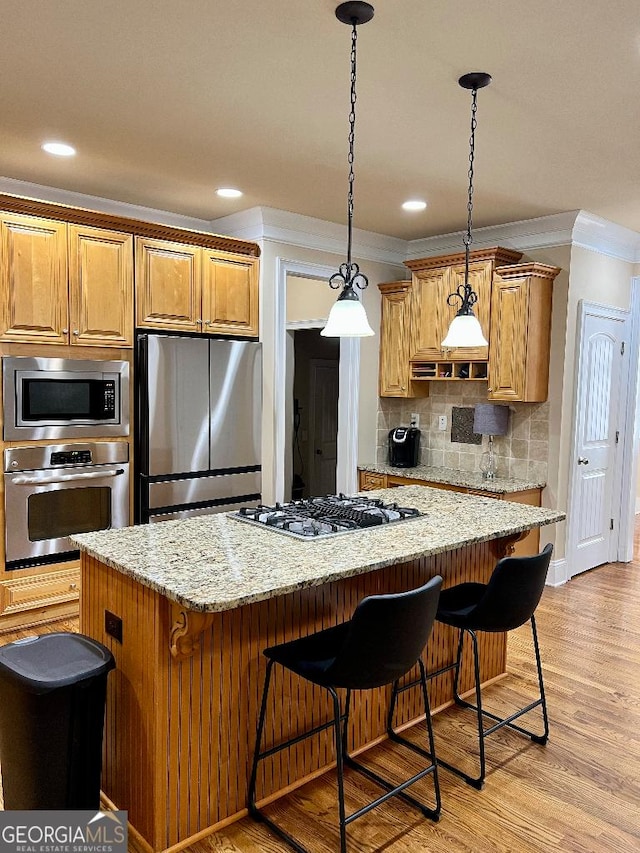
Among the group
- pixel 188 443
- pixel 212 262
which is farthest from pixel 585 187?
pixel 188 443

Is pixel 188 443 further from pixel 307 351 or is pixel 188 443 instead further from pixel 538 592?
pixel 307 351

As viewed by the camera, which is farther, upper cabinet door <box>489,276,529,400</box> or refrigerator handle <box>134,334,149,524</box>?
upper cabinet door <box>489,276,529,400</box>

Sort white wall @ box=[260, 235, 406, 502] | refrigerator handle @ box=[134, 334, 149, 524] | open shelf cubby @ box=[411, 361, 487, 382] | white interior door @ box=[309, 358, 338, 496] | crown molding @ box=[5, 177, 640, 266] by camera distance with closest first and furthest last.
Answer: refrigerator handle @ box=[134, 334, 149, 524]
crown molding @ box=[5, 177, 640, 266]
white wall @ box=[260, 235, 406, 502]
open shelf cubby @ box=[411, 361, 487, 382]
white interior door @ box=[309, 358, 338, 496]

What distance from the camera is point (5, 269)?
3.54 meters

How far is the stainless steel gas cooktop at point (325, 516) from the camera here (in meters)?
2.56

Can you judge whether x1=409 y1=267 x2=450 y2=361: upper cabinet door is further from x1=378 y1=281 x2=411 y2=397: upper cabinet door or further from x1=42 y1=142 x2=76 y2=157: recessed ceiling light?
x1=42 y1=142 x2=76 y2=157: recessed ceiling light

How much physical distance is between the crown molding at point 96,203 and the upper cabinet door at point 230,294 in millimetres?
503

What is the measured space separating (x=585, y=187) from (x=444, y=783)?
3.37m

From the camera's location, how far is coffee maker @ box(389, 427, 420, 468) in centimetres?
547

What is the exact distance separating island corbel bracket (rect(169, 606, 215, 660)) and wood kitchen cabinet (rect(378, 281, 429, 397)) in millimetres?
3750

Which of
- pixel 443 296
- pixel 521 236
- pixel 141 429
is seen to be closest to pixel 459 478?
pixel 443 296

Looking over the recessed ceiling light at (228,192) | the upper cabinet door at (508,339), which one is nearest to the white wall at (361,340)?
the recessed ceiling light at (228,192)

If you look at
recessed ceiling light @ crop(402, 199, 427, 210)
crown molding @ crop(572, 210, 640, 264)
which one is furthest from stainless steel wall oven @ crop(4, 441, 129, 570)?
crown molding @ crop(572, 210, 640, 264)

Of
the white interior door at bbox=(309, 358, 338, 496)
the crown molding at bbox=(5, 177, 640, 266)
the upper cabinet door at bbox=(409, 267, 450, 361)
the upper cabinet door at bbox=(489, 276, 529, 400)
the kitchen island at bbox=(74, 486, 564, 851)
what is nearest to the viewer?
the kitchen island at bbox=(74, 486, 564, 851)
